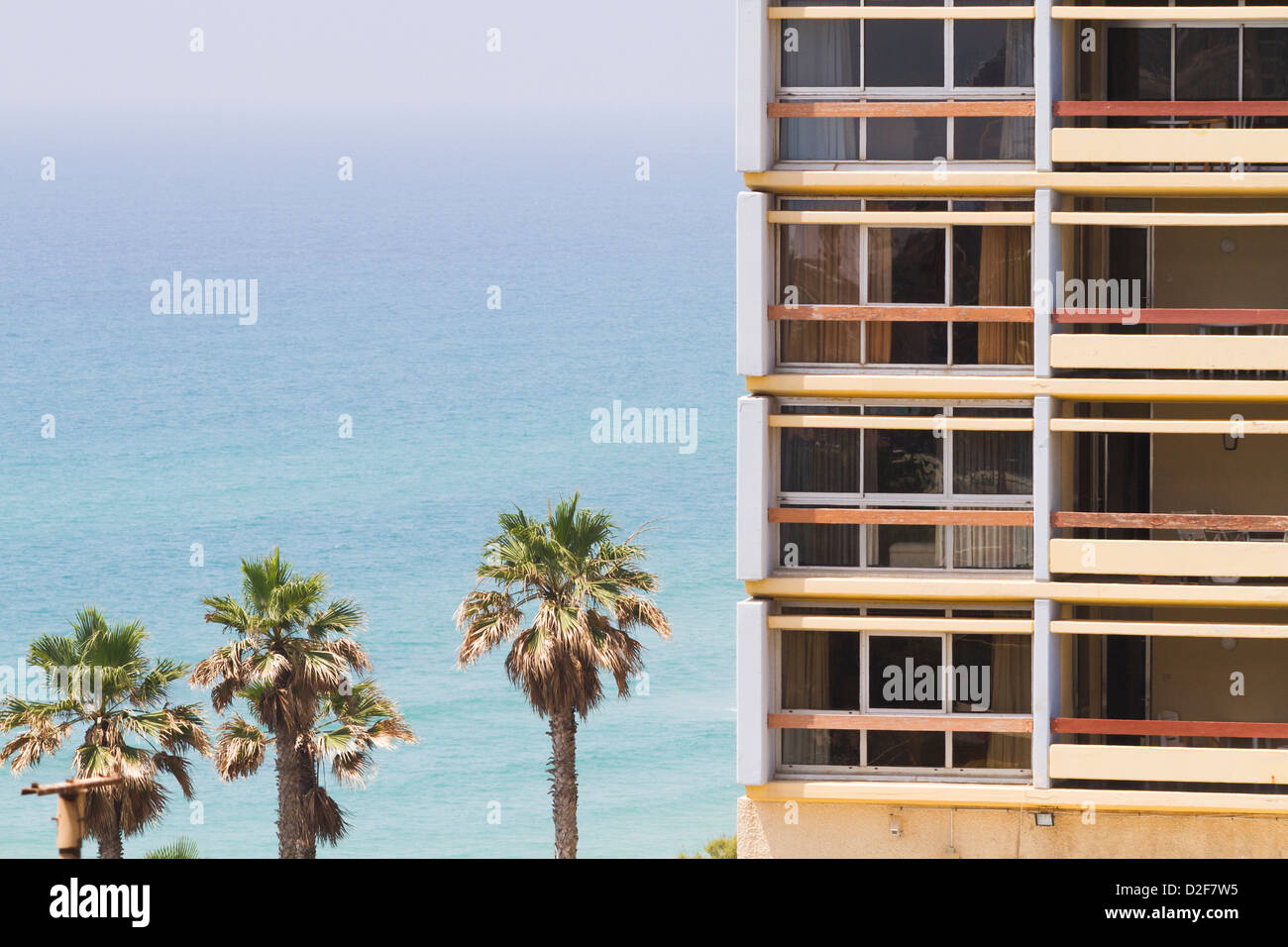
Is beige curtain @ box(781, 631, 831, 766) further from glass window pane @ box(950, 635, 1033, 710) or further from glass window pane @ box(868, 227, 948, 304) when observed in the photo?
glass window pane @ box(868, 227, 948, 304)

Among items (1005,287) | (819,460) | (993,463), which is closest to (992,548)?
(993,463)

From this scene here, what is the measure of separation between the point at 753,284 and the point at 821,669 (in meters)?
5.52


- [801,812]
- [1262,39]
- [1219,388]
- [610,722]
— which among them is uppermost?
[1262,39]

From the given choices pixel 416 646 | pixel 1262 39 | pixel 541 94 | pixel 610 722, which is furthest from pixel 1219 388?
pixel 541 94

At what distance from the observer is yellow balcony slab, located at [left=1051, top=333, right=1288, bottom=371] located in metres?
28.2

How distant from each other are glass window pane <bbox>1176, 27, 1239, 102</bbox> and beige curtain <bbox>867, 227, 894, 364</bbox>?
492 cm

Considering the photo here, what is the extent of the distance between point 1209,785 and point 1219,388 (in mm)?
5528

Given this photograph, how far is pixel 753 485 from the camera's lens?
28.2 metres

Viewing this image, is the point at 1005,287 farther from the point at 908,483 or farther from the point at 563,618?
the point at 563,618

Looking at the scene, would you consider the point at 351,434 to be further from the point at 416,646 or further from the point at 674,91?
the point at 674,91

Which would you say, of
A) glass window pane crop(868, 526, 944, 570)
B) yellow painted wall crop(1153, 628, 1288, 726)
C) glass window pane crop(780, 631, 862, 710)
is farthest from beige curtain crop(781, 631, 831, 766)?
yellow painted wall crop(1153, 628, 1288, 726)

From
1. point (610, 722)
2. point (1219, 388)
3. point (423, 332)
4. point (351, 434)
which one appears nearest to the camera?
point (1219, 388)

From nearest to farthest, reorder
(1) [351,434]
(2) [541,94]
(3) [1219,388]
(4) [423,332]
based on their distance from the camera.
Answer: (3) [1219,388] → (1) [351,434] → (4) [423,332] → (2) [541,94]

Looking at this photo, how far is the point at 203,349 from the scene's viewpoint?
436 feet
